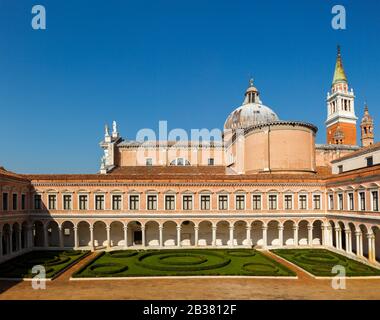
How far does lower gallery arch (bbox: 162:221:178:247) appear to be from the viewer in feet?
121

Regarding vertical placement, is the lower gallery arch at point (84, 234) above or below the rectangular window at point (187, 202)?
below

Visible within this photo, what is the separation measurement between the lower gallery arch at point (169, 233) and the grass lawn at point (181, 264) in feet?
12.5

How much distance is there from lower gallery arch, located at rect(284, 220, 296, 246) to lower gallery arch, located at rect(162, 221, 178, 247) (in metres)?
12.8

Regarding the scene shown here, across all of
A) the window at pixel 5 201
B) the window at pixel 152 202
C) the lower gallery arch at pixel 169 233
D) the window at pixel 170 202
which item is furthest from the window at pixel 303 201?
the window at pixel 5 201

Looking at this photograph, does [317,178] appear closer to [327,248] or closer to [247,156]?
[327,248]

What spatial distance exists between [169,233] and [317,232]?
17331mm

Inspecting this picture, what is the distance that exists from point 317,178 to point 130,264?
22.5 m

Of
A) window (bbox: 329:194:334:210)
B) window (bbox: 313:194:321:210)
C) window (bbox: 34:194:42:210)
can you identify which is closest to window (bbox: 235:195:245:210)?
window (bbox: 313:194:321:210)

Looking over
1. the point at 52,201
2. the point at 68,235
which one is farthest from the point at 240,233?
the point at 52,201

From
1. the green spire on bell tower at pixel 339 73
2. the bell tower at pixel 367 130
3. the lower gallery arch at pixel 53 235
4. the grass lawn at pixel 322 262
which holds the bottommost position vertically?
the grass lawn at pixel 322 262

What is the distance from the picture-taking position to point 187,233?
37.3 metres

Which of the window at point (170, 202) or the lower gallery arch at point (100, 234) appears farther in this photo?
the lower gallery arch at point (100, 234)

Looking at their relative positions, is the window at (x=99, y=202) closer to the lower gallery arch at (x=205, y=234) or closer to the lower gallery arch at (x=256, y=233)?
the lower gallery arch at (x=205, y=234)

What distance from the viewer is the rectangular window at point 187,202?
3575cm
